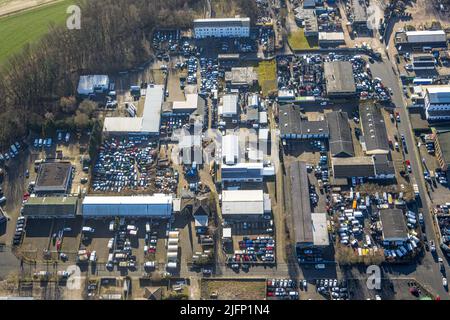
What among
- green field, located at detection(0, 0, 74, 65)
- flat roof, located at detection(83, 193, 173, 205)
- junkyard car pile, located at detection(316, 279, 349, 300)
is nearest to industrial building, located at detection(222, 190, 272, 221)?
flat roof, located at detection(83, 193, 173, 205)

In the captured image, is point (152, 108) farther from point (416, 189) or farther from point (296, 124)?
point (416, 189)

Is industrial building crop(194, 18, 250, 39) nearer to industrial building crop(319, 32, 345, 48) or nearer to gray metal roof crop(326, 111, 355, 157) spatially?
industrial building crop(319, 32, 345, 48)

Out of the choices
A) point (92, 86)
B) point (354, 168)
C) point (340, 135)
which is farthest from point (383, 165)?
point (92, 86)

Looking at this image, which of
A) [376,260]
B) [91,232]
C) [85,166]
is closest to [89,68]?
[85,166]

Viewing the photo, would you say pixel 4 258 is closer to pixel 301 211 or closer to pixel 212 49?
pixel 301 211

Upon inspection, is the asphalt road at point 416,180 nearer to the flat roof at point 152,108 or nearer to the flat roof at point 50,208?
the flat roof at point 152,108

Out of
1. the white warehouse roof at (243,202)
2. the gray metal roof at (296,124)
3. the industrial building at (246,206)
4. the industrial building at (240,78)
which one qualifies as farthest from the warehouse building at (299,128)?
the industrial building at (246,206)
